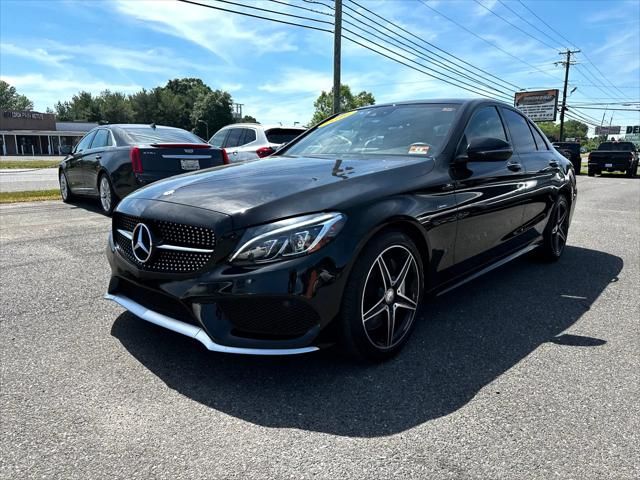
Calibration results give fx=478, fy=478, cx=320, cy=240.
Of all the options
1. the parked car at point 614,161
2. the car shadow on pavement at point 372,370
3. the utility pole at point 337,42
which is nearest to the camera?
the car shadow on pavement at point 372,370

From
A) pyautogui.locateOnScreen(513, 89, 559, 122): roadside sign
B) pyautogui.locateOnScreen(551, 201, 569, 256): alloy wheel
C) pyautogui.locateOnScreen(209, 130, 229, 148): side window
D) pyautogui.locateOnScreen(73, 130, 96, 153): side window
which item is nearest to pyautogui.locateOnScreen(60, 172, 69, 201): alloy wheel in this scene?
pyautogui.locateOnScreen(73, 130, 96, 153): side window

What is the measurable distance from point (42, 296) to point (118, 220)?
4.29 feet

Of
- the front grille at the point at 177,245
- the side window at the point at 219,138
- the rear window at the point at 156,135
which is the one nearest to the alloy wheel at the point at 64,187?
the rear window at the point at 156,135

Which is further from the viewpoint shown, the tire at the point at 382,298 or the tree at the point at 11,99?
the tree at the point at 11,99

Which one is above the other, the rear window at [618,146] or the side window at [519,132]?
the rear window at [618,146]

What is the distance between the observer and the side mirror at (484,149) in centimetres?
329

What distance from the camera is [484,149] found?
331 cm

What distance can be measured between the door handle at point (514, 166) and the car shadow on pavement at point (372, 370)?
44.9 inches

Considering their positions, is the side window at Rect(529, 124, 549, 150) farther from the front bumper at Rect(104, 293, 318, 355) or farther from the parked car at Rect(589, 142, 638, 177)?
the parked car at Rect(589, 142, 638, 177)

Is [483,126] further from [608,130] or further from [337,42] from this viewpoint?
[608,130]

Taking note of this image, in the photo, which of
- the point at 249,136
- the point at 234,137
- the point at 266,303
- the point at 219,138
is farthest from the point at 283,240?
the point at 219,138

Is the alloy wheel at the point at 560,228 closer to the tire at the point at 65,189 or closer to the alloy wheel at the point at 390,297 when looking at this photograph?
the alloy wheel at the point at 390,297

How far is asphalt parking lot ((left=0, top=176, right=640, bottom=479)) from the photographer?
191 cm

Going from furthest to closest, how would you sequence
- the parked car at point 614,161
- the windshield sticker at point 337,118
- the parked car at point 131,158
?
the parked car at point 614,161 → the parked car at point 131,158 → the windshield sticker at point 337,118
